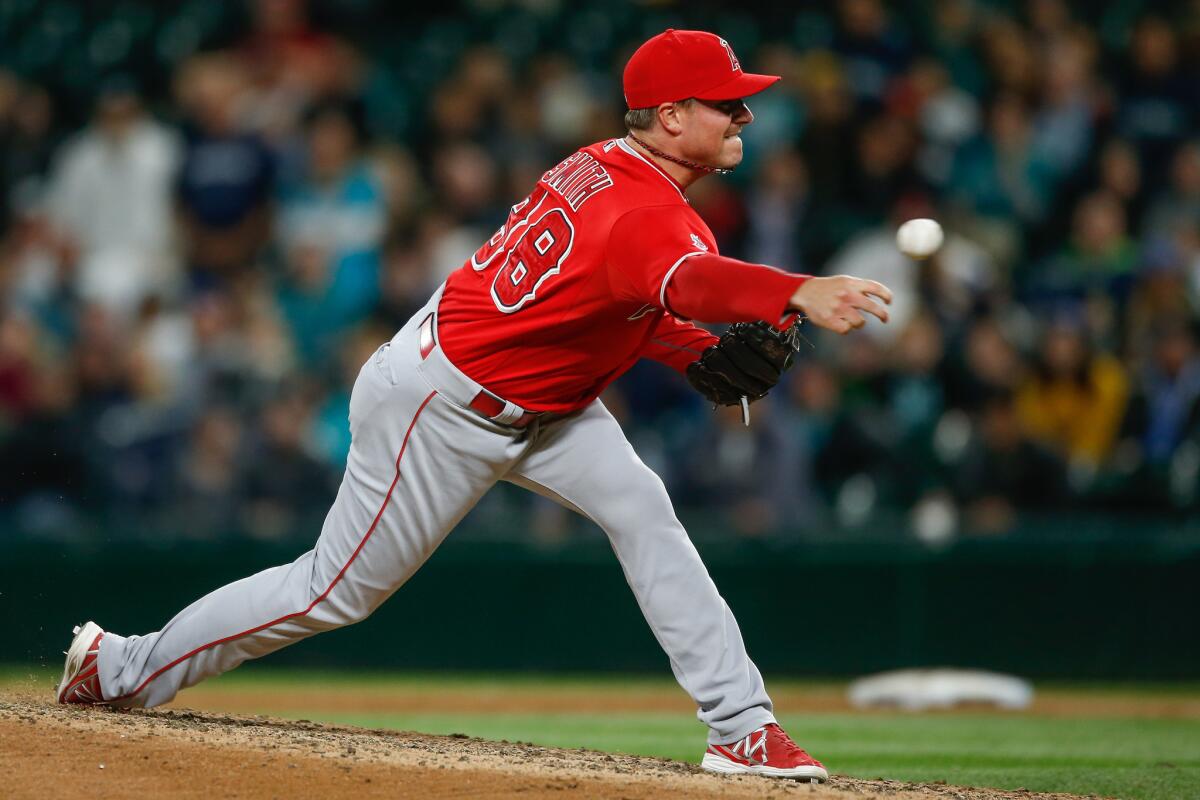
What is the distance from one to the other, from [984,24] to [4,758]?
8886 millimetres

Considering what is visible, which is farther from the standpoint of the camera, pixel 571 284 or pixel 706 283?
pixel 571 284

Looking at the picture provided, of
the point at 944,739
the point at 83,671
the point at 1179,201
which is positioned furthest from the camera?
the point at 1179,201

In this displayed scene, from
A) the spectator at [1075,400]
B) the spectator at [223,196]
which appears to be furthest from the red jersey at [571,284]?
the spectator at [223,196]

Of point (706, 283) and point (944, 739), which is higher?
point (706, 283)

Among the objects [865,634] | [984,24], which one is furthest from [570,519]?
[984,24]

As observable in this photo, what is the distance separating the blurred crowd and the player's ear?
4866 mm

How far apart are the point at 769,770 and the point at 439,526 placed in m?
1.14

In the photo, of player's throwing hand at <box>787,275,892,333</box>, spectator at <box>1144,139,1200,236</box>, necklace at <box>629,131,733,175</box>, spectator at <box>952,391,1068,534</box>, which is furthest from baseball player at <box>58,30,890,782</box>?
spectator at <box>1144,139,1200,236</box>

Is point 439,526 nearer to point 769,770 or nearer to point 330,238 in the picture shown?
point 769,770

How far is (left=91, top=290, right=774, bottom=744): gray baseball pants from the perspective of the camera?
4723 millimetres

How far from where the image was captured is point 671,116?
466 centimetres

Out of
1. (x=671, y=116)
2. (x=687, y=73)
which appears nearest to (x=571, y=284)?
(x=671, y=116)

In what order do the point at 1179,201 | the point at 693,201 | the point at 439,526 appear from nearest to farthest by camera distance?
1. the point at 439,526
2. the point at 1179,201
3. the point at 693,201

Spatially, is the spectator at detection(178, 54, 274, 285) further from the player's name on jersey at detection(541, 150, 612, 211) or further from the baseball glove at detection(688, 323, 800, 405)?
the baseball glove at detection(688, 323, 800, 405)
